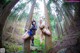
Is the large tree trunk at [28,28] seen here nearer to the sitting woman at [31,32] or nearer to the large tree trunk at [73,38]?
the sitting woman at [31,32]

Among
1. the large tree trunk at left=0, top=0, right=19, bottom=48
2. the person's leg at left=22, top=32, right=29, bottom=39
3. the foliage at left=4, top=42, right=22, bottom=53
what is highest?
the large tree trunk at left=0, top=0, right=19, bottom=48

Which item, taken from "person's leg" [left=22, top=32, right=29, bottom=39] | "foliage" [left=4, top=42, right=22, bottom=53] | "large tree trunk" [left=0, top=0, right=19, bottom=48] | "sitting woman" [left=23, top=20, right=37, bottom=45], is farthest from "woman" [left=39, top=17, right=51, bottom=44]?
"large tree trunk" [left=0, top=0, right=19, bottom=48]

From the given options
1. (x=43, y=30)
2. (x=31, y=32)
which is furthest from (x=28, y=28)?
(x=43, y=30)

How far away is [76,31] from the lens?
3.07 meters

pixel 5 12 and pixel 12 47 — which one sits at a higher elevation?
pixel 5 12

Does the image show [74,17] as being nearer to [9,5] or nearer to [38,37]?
[38,37]

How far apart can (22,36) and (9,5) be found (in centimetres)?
57

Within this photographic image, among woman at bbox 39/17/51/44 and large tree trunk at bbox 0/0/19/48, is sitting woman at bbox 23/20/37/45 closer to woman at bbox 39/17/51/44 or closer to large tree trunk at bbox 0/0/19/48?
woman at bbox 39/17/51/44

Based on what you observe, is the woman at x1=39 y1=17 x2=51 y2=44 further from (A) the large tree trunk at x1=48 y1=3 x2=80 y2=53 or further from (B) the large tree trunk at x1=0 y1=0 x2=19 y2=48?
(B) the large tree trunk at x1=0 y1=0 x2=19 y2=48

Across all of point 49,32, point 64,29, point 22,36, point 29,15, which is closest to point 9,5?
point 29,15

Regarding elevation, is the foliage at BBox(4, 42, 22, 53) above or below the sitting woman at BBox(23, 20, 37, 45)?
below

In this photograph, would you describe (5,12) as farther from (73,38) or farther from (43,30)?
(73,38)

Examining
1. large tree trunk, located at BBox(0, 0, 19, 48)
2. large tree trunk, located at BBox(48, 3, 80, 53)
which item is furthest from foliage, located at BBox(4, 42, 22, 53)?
large tree trunk, located at BBox(48, 3, 80, 53)

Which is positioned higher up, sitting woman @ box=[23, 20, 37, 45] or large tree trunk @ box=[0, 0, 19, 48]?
large tree trunk @ box=[0, 0, 19, 48]
